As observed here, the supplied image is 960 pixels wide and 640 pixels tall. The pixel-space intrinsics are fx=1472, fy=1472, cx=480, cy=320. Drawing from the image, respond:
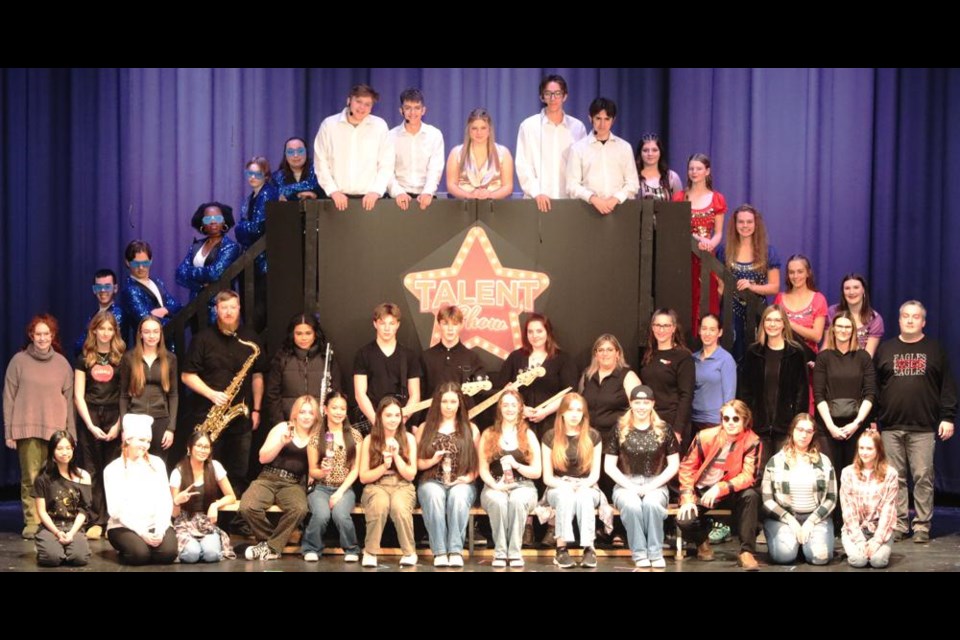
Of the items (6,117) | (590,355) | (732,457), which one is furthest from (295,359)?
(6,117)

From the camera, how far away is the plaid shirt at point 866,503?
8.53 m

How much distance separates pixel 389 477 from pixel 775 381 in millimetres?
2498

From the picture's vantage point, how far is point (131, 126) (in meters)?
11.3

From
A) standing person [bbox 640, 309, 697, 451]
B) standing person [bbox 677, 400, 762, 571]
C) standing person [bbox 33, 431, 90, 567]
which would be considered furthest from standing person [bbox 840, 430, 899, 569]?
standing person [bbox 33, 431, 90, 567]

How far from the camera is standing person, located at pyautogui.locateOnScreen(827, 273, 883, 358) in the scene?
31.4ft

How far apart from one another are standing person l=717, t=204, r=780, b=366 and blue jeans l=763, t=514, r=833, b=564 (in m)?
1.48

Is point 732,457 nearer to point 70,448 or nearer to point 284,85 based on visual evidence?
point 70,448

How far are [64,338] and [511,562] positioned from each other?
460 centimetres

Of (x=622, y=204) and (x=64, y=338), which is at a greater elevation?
(x=622, y=204)

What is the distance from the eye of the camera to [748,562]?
849 centimetres

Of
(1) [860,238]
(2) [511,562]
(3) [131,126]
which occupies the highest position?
(3) [131,126]

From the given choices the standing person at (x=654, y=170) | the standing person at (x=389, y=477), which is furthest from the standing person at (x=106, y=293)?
the standing person at (x=654, y=170)

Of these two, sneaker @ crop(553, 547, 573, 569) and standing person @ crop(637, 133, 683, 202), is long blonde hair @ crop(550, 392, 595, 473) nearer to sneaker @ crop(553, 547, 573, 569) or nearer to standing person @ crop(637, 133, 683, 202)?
sneaker @ crop(553, 547, 573, 569)

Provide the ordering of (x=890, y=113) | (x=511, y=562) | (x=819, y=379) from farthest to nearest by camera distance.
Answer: (x=890, y=113), (x=819, y=379), (x=511, y=562)
